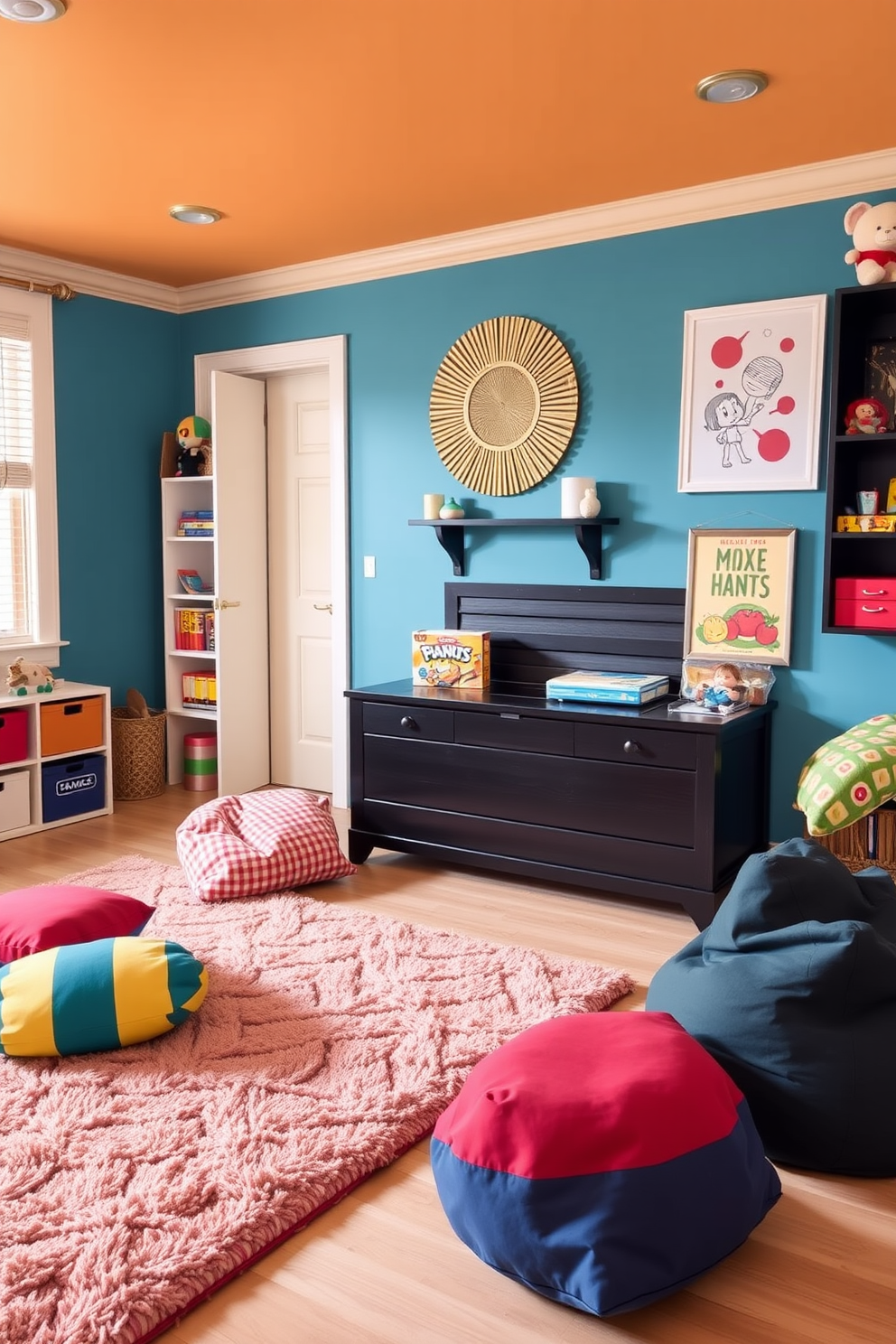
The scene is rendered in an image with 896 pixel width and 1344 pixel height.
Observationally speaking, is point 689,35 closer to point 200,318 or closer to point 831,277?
point 831,277

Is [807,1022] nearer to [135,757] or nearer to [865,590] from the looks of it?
[865,590]

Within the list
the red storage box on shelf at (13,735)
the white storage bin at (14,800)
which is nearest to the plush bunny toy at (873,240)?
the red storage box on shelf at (13,735)

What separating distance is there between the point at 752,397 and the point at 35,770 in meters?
3.11

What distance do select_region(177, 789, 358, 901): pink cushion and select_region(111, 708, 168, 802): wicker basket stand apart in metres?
1.23

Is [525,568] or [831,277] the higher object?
[831,277]

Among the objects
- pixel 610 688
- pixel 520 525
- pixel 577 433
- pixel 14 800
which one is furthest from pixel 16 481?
pixel 610 688

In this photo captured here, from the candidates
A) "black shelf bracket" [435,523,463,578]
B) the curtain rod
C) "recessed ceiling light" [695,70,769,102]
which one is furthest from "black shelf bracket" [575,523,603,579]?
the curtain rod

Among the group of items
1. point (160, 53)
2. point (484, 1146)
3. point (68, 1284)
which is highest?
point (160, 53)

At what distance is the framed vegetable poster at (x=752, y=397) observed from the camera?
11.5 ft

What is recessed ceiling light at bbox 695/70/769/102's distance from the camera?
2752mm

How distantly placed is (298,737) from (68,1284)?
139 inches

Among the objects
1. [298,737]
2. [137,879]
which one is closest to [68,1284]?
[137,879]

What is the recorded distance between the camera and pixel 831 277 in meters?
3.47

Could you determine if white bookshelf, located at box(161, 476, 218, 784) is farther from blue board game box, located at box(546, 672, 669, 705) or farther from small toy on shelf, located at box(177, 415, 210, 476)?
blue board game box, located at box(546, 672, 669, 705)
